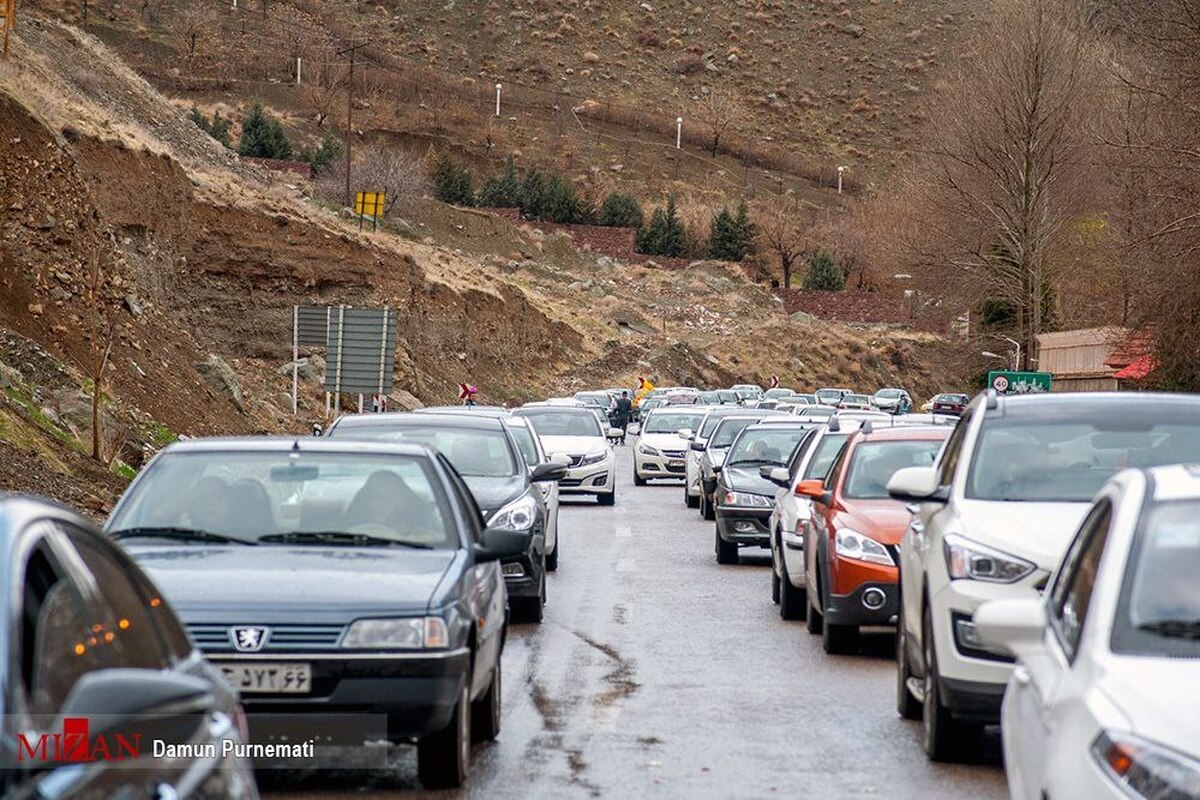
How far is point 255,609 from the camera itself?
8.48 metres

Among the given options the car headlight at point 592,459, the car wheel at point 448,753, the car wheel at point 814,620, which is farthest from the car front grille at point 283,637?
the car headlight at point 592,459

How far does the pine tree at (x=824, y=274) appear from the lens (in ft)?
406

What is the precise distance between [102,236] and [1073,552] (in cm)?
3246

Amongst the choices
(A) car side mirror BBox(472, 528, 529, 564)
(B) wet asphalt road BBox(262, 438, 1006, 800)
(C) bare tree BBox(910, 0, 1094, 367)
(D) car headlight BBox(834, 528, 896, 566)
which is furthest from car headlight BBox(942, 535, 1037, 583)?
(C) bare tree BBox(910, 0, 1094, 367)

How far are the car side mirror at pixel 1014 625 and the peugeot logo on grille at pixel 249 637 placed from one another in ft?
10.3

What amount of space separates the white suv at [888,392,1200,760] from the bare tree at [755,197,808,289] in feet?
377

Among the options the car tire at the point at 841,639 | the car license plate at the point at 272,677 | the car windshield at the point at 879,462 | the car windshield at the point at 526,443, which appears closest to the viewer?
the car license plate at the point at 272,677

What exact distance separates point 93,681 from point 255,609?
15.1 ft

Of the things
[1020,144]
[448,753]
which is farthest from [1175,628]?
[1020,144]

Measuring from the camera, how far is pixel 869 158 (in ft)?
498

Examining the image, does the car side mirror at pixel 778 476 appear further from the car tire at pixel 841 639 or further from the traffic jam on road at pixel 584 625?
the car tire at pixel 841 639

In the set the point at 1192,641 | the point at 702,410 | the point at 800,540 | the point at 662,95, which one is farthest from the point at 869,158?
the point at 1192,641

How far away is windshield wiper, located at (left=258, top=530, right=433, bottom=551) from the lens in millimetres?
9695

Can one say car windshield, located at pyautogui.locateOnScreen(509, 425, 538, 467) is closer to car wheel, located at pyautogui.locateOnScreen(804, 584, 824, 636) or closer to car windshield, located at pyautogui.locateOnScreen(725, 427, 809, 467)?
car windshield, located at pyautogui.locateOnScreen(725, 427, 809, 467)
